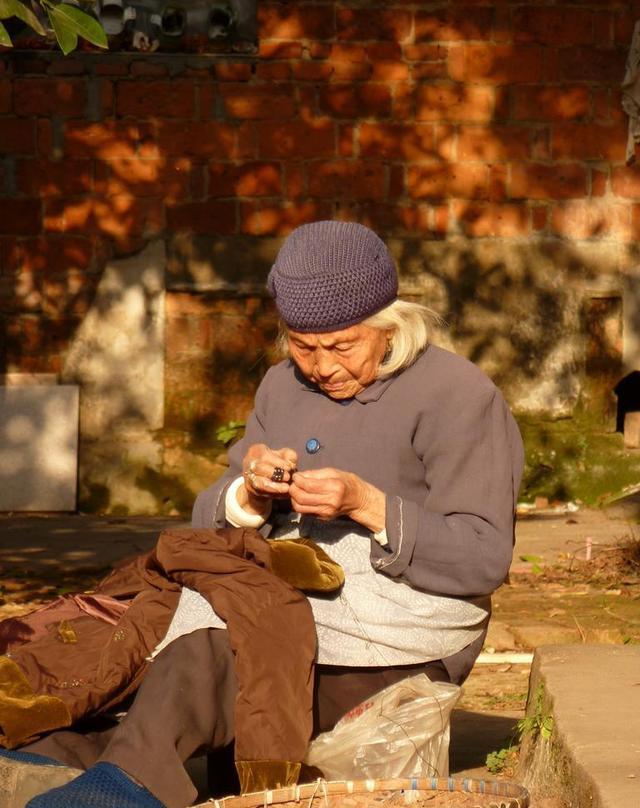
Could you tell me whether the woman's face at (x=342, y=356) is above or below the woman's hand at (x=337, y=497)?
above

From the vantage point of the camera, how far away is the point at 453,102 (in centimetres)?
782

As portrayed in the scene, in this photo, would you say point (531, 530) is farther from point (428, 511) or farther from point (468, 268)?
point (428, 511)

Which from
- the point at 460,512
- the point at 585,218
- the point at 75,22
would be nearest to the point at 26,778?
the point at 460,512

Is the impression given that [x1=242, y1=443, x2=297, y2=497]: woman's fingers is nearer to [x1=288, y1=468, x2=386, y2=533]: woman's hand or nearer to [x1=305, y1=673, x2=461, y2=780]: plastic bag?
[x1=288, y1=468, x2=386, y2=533]: woman's hand

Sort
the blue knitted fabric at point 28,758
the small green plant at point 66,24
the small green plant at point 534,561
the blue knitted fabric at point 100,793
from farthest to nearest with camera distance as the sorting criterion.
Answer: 1. the small green plant at point 534,561
2. the small green plant at point 66,24
3. the blue knitted fabric at point 28,758
4. the blue knitted fabric at point 100,793

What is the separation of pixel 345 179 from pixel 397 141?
326 mm

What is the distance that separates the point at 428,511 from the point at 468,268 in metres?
4.85

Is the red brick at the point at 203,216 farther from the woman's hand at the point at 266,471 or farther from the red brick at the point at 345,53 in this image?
the woman's hand at the point at 266,471

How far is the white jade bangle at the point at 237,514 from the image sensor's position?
3352mm

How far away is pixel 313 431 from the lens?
3398 mm

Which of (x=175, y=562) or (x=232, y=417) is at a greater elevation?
(x=175, y=562)

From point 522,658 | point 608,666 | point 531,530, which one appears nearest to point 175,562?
point 608,666

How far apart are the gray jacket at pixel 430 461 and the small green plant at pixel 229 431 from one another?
14.4 ft

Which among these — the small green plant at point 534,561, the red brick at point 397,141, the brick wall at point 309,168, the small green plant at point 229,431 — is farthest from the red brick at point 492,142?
the small green plant at point 534,561
